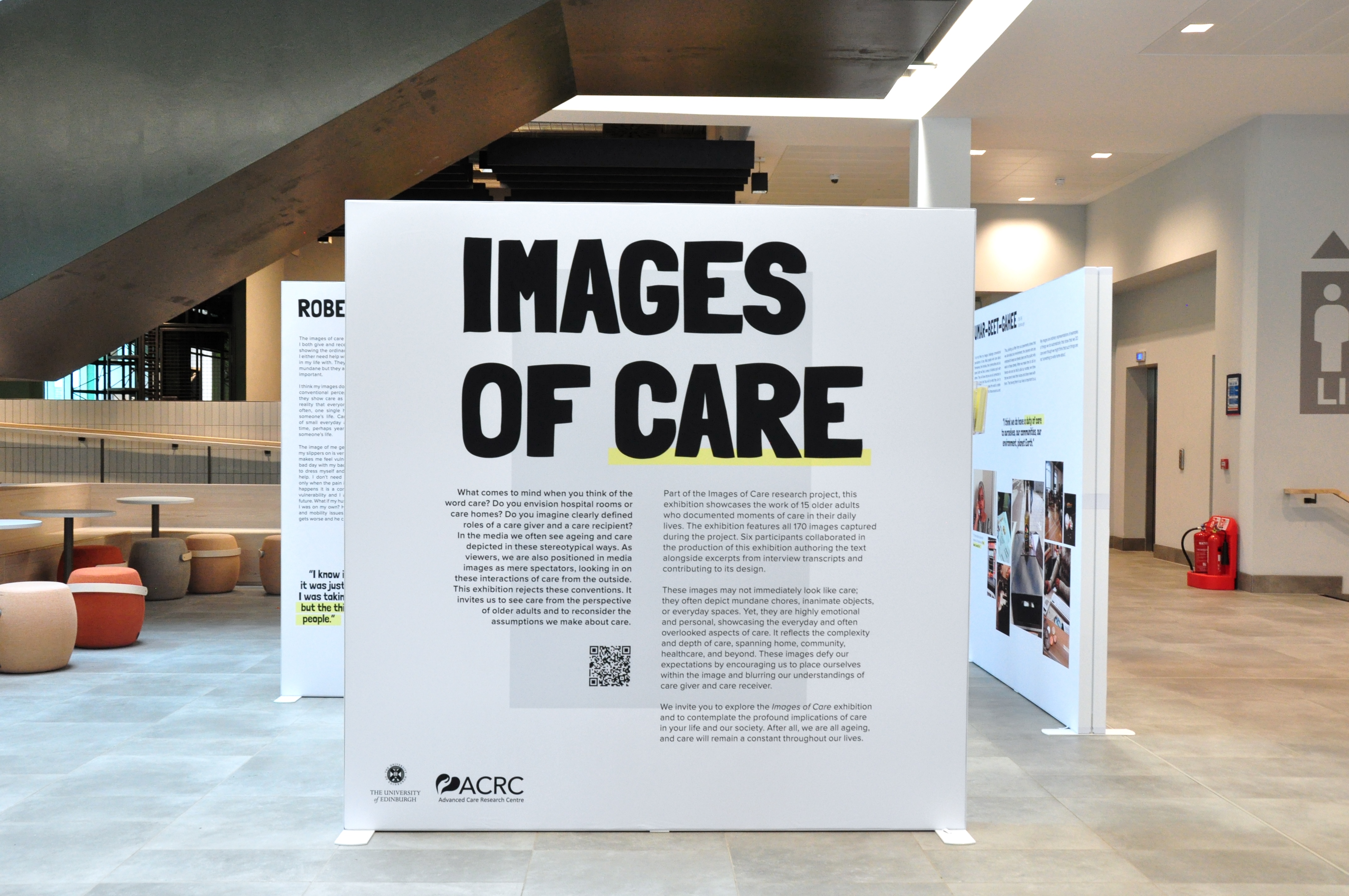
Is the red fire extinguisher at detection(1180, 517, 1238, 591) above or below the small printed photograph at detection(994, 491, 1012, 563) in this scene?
below

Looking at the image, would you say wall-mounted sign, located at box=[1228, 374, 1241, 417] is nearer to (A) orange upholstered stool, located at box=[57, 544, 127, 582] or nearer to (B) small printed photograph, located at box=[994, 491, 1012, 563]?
(B) small printed photograph, located at box=[994, 491, 1012, 563]

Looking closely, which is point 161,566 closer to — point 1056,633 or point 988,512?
point 988,512

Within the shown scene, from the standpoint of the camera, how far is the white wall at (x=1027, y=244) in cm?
1327

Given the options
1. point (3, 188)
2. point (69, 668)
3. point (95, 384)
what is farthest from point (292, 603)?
point (95, 384)

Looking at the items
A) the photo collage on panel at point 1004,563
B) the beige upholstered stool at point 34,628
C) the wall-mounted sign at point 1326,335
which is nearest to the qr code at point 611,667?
the photo collage on panel at point 1004,563

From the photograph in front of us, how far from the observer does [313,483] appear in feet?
17.3

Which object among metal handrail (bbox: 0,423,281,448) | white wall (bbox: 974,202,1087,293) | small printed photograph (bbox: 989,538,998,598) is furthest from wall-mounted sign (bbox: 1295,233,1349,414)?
metal handrail (bbox: 0,423,281,448)

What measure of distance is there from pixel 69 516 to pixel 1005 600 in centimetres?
648

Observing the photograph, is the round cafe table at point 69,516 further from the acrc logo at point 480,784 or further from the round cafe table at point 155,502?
the acrc logo at point 480,784

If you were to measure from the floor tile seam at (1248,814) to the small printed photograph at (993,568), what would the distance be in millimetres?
1392

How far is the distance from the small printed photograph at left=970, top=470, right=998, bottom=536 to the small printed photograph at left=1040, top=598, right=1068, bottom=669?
89cm

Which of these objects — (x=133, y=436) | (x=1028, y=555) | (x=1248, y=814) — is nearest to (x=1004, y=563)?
(x=1028, y=555)

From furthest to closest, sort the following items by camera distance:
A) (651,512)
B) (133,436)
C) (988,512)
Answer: (133,436), (988,512), (651,512)

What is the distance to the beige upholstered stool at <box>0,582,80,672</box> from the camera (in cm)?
579
